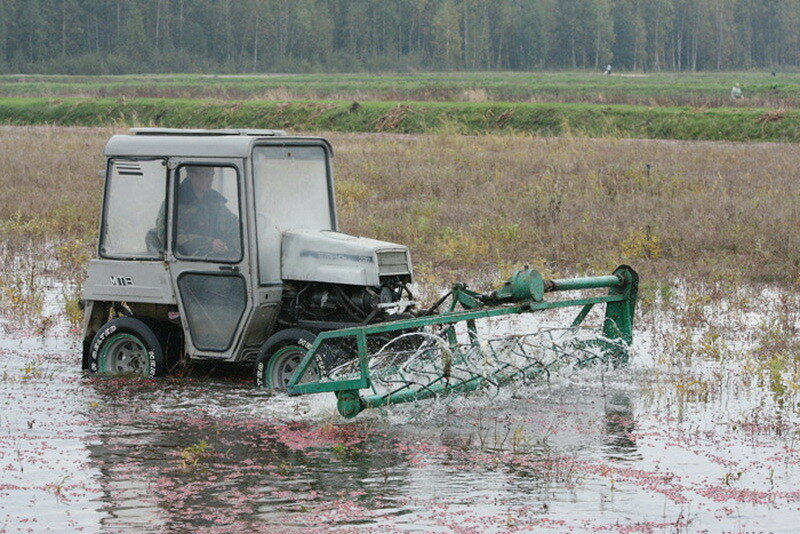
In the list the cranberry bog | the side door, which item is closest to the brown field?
the cranberry bog

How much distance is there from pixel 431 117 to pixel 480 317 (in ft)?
97.6

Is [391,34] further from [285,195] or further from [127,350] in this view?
[285,195]

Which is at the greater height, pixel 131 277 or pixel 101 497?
pixel 131 277

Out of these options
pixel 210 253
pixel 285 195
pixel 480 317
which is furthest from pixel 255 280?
pixel 480 317

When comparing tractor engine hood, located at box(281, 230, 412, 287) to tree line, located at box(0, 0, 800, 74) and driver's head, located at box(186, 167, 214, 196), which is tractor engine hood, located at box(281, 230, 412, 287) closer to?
driver's head, located at box(186, 167, 214, 196)

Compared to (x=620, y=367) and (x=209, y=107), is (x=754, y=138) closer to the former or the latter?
(x=209, y=107)

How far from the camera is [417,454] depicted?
8445 mm

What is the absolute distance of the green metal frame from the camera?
8922 millimetres

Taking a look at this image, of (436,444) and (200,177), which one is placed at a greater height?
(200,177)

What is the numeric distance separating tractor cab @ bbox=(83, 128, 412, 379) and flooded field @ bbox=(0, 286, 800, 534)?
1.45 feet

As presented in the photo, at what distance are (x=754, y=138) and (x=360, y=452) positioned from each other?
1081 inches

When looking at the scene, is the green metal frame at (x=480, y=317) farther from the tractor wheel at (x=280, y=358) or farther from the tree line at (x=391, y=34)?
the tree line at (x=391, y=34)

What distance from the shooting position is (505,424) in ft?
30.5

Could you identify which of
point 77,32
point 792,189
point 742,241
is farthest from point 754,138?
point 77,32
